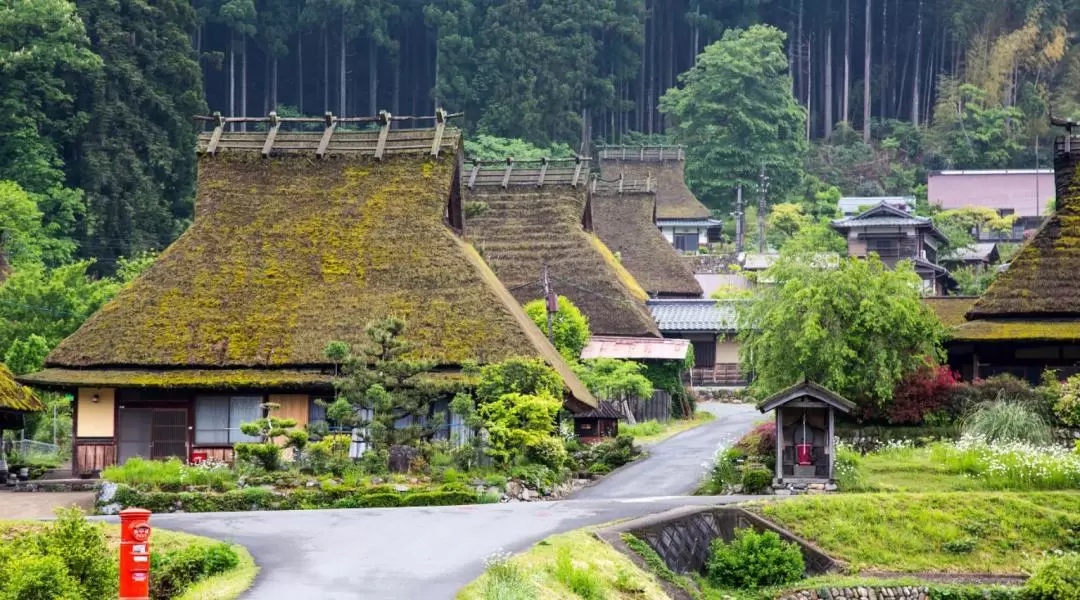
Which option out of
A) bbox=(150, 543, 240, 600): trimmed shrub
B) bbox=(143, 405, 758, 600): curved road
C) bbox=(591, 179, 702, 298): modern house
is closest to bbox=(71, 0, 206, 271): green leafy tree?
bbox=(591, 179, 702, 298): modern house

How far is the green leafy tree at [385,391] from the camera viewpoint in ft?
108

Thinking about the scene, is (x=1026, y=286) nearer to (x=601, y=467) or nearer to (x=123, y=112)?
(x=601, y=467)

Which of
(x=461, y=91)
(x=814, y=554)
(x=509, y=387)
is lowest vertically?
(x=814, y=554)

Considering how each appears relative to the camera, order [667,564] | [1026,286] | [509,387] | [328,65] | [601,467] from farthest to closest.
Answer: [328,65] → [1026,286] → [601,467] → [509,387] → [667,564]

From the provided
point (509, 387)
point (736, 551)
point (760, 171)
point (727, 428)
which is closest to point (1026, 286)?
point (727, 428)

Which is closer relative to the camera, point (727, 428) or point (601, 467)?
point (601, 467)

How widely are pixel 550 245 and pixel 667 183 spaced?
32.6 meters

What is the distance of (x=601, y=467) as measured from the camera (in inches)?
1473

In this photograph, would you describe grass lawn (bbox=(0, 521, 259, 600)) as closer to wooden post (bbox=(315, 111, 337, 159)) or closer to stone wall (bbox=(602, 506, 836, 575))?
stone wall (bbox=(602, 506, 836, 575))

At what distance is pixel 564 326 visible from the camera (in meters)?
50.9

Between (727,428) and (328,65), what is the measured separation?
6063 centimetres

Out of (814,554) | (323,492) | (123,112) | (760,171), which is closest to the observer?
(814,554)

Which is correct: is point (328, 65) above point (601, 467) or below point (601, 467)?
above

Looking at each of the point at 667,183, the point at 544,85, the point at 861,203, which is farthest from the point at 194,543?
the point at 544,85
